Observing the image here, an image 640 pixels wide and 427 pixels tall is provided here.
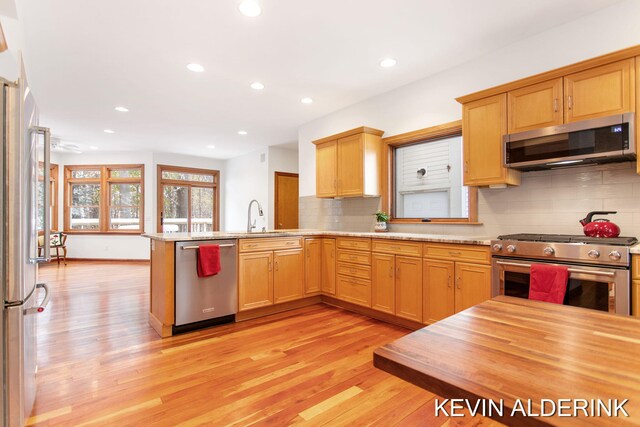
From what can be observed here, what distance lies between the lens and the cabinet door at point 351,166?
13.4ft

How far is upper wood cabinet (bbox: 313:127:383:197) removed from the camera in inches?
161

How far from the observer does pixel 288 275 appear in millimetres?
3861

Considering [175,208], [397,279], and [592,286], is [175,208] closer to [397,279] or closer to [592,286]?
[397,279]

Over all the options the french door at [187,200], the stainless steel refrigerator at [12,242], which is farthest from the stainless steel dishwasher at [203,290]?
the french door at [187,200]

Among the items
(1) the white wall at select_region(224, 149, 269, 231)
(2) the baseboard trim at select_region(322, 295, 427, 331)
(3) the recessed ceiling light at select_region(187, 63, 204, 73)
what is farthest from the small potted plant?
(1) the white wall at select_region(224, 149, 269, 231)

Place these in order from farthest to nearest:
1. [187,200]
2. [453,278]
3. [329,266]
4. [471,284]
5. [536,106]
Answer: [187,200], [329,266], [453,278], [471,284], [536,106]

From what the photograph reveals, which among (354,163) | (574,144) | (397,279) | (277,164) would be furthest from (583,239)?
(277,164)

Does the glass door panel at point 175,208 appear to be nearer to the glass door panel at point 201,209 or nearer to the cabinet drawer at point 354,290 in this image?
the glass door panel at point 201,209

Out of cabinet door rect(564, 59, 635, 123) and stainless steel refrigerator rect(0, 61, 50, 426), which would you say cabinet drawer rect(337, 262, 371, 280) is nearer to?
cabinet door rect(564, 59, 635, 123)

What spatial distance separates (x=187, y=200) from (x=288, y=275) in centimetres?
585

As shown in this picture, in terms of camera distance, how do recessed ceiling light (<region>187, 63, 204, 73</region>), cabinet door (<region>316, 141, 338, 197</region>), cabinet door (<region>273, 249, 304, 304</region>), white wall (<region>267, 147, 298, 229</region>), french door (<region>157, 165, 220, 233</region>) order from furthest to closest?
french door (<region>157, 165, 220, 233</region>) → white wall (<region>267, 147, 298, 229</region>) → cabinet door (<region>316, 141, 338, 197</region>) → cabinet door (<region>273, 249, 304, 304</region>) → recessed ceiling light (<region>187, 63, 204, 73</region>)

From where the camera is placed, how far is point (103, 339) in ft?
9.91

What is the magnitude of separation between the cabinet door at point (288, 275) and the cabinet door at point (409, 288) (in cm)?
123

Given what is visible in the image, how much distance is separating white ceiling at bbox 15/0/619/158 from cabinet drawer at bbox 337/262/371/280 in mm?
2204
